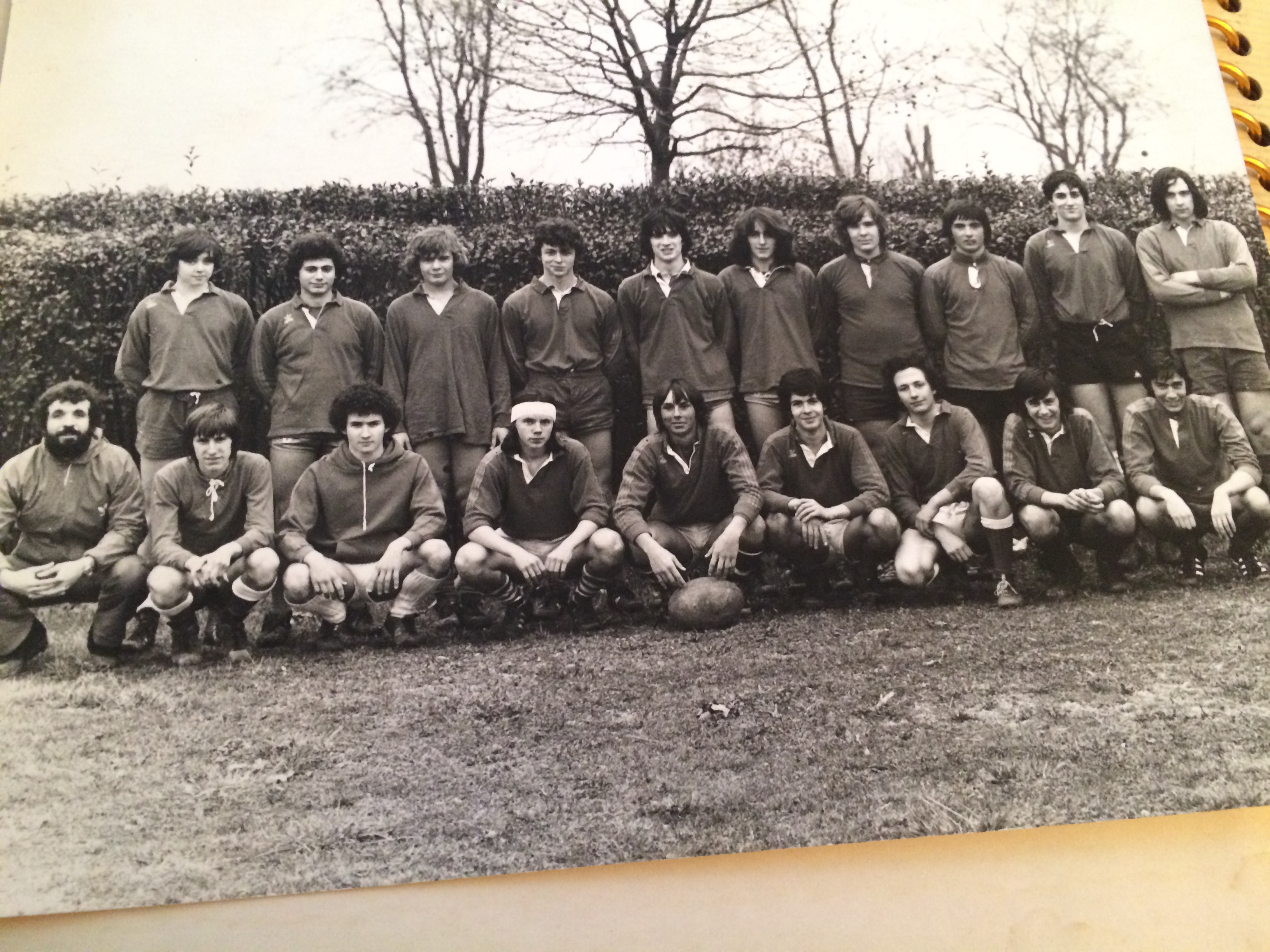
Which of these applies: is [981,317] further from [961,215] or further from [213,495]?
[213,495]

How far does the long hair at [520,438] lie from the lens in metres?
2.92

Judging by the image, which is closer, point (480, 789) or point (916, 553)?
point (480, 789)

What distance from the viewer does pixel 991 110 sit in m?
3.22

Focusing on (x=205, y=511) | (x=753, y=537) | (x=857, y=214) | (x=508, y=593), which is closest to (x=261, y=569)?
(x=205, y=511)

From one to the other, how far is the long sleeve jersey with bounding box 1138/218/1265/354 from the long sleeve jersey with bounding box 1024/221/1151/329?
6cm

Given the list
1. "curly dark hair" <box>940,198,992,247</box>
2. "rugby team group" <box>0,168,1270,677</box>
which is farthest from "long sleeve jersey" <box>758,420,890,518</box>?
"curly dark hair" <box>940,198,992,247</box>

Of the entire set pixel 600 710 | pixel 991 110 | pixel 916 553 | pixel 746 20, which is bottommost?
pixel 600 710

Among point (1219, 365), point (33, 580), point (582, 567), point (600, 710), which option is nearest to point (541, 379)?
point (582, 567)

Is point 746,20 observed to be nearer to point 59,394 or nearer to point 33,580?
point 59,394

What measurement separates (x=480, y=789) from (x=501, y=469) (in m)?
0.98

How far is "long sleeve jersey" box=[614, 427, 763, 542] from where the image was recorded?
9.63 feet

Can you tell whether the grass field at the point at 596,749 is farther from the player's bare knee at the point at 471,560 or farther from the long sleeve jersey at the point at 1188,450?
the long sleeve jersey at the point at 1188,450

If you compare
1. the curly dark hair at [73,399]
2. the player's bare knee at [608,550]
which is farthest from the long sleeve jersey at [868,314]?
the curly dark hair at [73,399]

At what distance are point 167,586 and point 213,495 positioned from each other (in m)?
0.29
